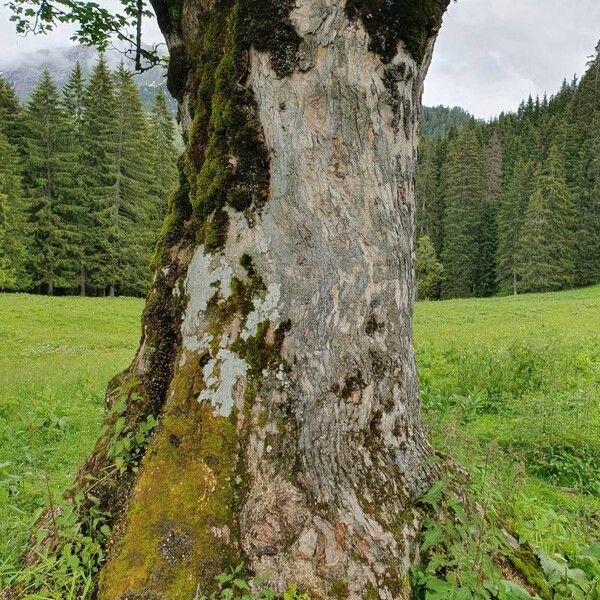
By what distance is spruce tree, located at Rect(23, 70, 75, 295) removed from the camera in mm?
35844

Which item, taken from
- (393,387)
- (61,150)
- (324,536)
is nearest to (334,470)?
(324,536)

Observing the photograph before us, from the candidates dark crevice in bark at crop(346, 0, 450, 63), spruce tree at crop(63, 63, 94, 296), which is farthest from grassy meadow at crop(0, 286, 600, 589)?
spruce tree at crop(63, 63, 94, 296)

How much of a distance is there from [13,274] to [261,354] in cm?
3498

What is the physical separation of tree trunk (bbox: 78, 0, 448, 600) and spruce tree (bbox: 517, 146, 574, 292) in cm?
5080

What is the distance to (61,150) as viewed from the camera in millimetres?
37688

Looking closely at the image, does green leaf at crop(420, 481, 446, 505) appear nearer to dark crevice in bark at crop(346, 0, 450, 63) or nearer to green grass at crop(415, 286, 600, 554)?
green grass at crop(415, 286, 600, 554)

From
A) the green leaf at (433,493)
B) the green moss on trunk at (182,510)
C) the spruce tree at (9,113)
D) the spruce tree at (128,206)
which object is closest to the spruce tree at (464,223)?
the spruce tree at (128,206)

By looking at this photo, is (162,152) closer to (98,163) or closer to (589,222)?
(98,163)

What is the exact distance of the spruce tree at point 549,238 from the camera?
160 ft

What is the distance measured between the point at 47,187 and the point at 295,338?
39.5m

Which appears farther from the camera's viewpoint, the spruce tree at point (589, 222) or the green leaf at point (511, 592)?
the spruce tree at point (589, 222)

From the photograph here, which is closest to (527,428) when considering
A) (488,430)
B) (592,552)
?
(488,430)

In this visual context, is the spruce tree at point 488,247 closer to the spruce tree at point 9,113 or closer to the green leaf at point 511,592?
the spruce tree at point 9,113

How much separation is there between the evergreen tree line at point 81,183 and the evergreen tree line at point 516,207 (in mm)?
24171
